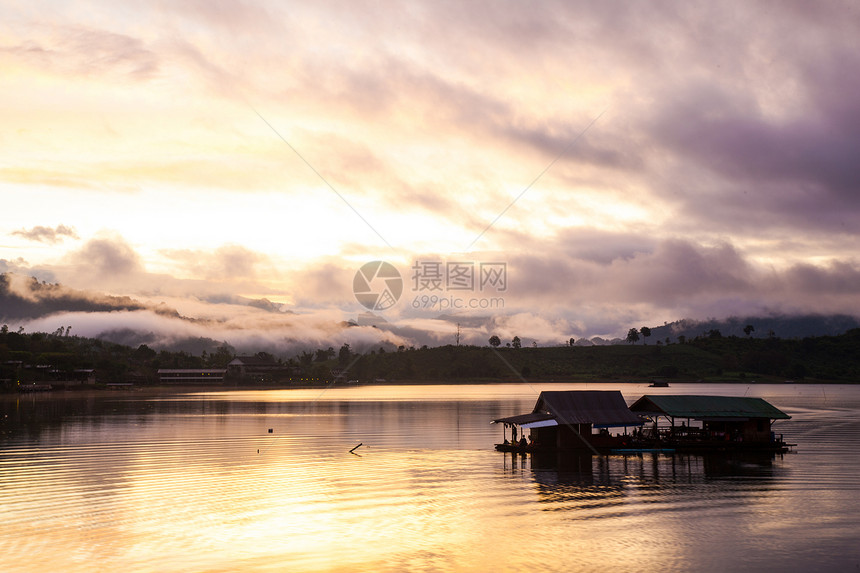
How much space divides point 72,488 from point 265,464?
18902mm

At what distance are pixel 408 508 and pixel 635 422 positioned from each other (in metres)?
33.8

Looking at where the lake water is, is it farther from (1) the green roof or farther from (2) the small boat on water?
(1) the green roof

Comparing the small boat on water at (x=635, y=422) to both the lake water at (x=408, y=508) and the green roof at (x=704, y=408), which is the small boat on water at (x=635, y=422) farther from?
the lake water at (x=408, y=508)

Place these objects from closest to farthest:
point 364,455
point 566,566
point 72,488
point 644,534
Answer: point 566,566, point 644,534, point 72,488, point 364,455

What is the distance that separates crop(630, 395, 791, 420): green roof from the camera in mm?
79088

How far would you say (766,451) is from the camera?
79562mm

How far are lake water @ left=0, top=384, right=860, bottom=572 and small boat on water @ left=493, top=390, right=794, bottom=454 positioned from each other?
11.9ft

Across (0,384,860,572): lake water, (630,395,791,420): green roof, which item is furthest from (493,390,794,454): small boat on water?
(0,384,860,572): lake water

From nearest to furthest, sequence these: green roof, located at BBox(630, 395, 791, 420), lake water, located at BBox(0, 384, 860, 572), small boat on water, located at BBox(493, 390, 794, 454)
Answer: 1. lake water, located at BBox(0, 384, 860, 572)
2. small boat on water, located at BBox(493, 390, 794, 454)
3. green roof, located at BBox(630, 395, 791, 420)

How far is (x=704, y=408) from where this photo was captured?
80.4 meters

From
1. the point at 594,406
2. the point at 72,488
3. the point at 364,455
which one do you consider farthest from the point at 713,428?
the point at 72,488

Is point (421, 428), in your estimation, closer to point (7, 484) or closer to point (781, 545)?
point (7, 484)

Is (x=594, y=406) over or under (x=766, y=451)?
over

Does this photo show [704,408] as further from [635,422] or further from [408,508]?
[408,508]
